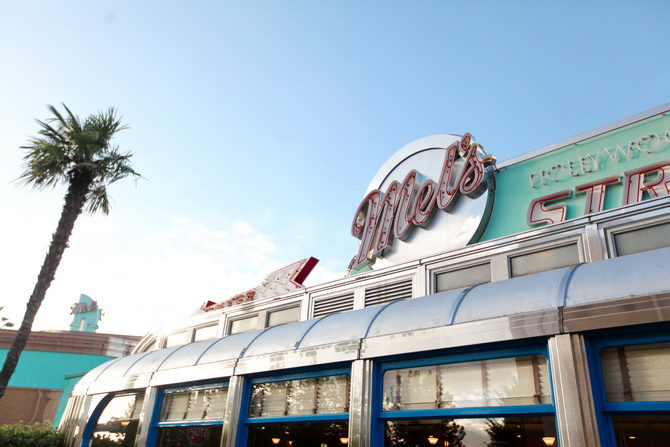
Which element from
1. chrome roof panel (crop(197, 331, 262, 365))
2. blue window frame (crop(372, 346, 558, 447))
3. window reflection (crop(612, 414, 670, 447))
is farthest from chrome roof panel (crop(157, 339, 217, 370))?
window reflection (crop(612, 414, 670, 447))

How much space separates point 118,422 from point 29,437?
8.08 feet

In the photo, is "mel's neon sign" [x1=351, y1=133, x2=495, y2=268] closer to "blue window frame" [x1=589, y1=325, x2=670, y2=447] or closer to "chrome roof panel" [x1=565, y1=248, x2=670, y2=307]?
"chrome roof panel" [x1=565, y1=248, x2=670, y2=307]

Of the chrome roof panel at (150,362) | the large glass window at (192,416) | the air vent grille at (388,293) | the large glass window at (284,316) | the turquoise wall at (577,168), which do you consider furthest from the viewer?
the large glass window at (284,316)

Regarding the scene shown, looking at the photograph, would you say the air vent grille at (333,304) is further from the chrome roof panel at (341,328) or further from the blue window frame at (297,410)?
the blue window frame at (297,410)

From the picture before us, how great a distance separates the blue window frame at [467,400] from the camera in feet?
15.1

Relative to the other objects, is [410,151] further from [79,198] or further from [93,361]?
[93,361]

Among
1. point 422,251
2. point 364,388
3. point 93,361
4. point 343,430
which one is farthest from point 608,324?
point 93,361

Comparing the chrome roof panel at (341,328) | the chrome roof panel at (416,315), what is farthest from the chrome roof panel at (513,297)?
the chrome roof panel at (341,328)

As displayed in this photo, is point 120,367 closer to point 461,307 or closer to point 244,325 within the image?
point 244,325

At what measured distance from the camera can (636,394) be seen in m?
4.11

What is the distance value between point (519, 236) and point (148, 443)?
647 centimetres

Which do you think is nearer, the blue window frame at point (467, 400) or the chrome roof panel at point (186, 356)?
the blue window frame at point (467, 400)

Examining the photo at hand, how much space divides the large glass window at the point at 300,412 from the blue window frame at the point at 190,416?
2.22 ft

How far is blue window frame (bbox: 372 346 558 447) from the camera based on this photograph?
15.1 feet
